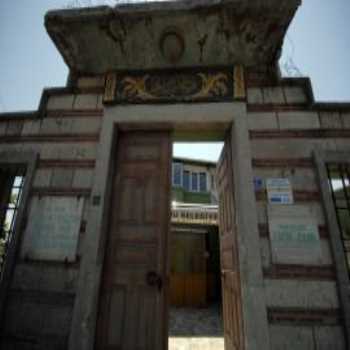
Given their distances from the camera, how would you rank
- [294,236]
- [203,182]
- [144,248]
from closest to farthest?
[294,236], [144,248], [203,182]

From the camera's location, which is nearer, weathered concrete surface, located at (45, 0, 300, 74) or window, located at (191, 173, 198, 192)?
weathered concrete surface, located at (45, 0, 300, 74)

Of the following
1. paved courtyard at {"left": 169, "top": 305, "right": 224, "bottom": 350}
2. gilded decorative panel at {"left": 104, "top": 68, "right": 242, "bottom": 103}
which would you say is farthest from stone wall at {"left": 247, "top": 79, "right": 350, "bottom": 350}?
paved courtyard at {"left": 169, "top": 305, "right": 224, "bottom": 350}

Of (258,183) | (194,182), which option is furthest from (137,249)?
(194,182)

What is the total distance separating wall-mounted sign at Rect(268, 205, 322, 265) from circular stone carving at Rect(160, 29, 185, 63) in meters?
2.40

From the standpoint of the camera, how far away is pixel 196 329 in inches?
210

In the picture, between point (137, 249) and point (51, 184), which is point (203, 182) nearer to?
point (137, 249)

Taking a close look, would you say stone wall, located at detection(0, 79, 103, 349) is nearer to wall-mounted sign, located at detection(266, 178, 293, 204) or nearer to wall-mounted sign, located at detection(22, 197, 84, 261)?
wall-mounted sign, located at detection(22, 197, 84, 261)

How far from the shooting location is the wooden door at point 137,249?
94.0 inches

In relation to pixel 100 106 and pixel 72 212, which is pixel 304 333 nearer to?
pixel 72 212

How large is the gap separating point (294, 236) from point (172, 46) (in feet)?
9.37

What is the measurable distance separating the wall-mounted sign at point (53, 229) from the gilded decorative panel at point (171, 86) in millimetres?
1567

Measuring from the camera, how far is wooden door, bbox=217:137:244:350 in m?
2.56

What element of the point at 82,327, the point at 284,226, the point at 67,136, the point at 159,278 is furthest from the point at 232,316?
the point at 67,136

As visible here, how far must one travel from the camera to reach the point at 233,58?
298 centimetres
